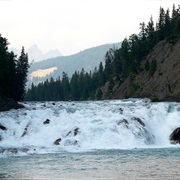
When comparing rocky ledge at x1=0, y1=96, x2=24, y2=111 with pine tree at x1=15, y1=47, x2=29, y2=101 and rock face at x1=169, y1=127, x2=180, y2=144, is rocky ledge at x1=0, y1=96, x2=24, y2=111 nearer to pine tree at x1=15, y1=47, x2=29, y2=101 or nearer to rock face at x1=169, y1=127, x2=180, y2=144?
pine tree at x1=15, y1=47, x2=29, y2=101

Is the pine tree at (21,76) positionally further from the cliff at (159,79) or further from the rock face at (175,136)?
the rock face at (175,136)

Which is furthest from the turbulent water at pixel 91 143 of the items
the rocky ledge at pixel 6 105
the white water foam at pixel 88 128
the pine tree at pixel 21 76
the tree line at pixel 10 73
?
the pine tree at pixel 21 76

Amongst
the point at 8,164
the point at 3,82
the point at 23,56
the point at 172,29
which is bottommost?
the point at 8,164

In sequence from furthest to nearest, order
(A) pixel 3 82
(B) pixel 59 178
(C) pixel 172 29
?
(C) pixel 172 29, (A) pixel 3 82, (B) pixel 59 178

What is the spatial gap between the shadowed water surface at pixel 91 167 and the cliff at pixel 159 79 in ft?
138

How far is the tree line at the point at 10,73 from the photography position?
3059 inches

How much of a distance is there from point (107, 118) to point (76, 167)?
83.5 ft

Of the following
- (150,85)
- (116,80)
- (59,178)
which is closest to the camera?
(59,178)

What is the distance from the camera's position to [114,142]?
4959cm

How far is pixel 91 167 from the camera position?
30.8 m

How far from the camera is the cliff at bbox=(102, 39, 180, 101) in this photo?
3472 inches

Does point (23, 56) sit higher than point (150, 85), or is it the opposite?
point (23, 56)

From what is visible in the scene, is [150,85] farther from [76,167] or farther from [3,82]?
[76,167]

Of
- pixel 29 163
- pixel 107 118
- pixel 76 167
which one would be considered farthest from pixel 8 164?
pixel 107 118
